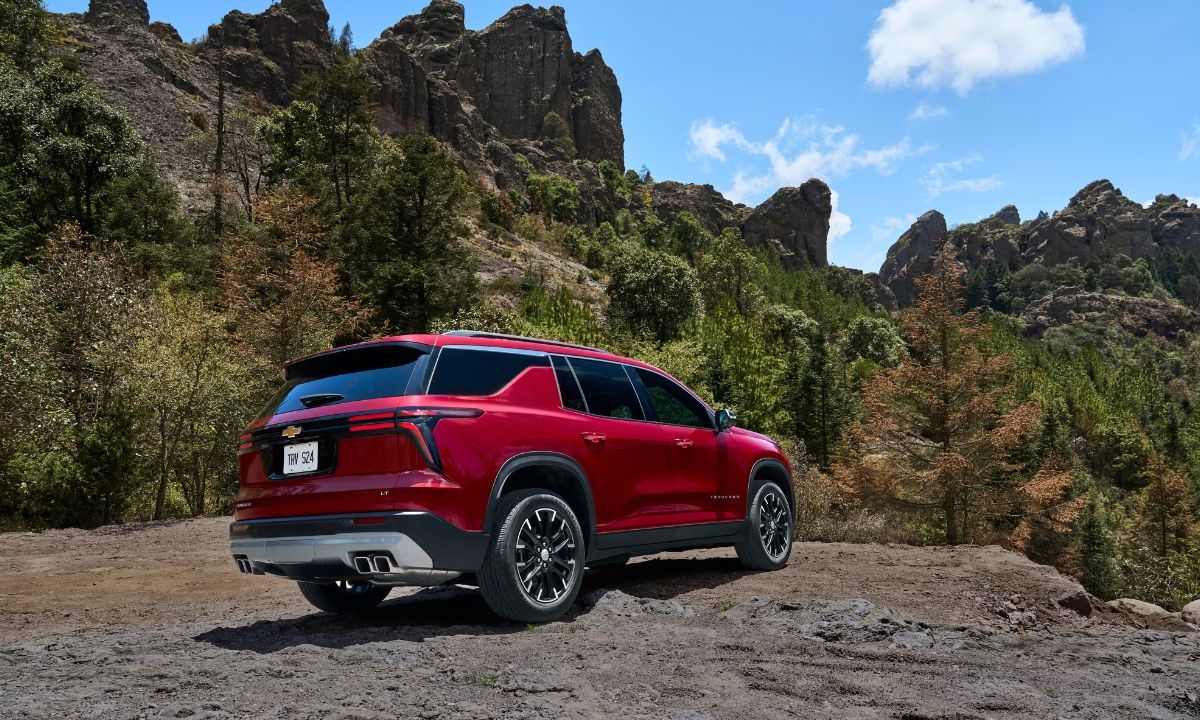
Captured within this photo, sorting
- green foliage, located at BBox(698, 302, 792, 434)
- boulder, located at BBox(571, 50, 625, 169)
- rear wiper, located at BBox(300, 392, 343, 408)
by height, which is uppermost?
boulder, located at BBox(571, 50, 625, 169)

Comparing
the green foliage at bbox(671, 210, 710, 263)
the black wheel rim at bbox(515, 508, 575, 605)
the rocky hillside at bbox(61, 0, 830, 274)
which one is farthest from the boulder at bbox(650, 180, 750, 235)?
the black wheel rim at bbox(515, 508, 575, 605)

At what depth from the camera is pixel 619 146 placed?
15488 cm

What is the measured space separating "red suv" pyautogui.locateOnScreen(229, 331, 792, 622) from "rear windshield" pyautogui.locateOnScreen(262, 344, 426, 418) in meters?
0.01

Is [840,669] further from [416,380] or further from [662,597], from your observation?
[416,380]

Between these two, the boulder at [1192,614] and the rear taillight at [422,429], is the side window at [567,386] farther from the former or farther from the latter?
the boulder at [1192,614]

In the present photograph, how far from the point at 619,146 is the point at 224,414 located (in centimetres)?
14649

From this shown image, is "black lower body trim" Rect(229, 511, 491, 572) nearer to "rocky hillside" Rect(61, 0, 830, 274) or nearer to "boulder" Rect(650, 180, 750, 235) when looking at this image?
"rocky hillside" Rect(61, 0, 830, 274)

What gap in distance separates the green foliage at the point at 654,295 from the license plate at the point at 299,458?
46.1 meters

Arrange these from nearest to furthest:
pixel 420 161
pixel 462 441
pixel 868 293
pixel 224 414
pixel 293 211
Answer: pixel 462 441, pixel 224 414, pixel 293 211, pixel 420 161, pixel 868 293

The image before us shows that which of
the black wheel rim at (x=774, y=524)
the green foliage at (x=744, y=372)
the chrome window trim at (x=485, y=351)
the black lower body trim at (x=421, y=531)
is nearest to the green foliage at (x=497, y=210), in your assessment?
the green foliage at (x=744, y=372)

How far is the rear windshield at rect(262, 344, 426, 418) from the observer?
454cm

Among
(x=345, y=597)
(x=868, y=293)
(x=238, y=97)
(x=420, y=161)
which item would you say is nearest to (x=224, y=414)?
(x=345, y=597)

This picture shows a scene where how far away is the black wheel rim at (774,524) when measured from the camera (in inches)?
281

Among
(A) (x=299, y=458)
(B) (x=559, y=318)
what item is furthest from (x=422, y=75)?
(A) (x=299, y=458)
